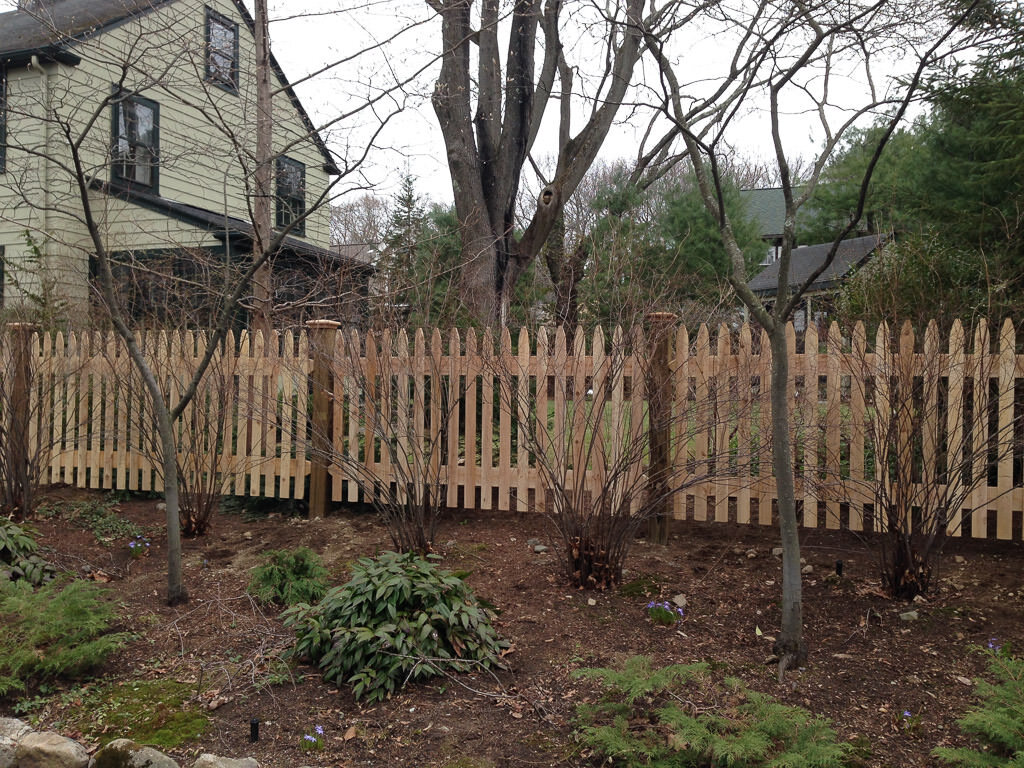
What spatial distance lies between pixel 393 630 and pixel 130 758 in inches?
40.5

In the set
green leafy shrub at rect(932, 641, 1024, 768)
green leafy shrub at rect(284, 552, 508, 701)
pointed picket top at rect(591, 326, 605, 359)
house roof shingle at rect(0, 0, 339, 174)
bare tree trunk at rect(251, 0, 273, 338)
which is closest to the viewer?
green leafy shrub at rect(932, 641, 1024, 768)

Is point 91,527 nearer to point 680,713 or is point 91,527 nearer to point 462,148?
point 680,713

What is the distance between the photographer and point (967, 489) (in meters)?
3.73

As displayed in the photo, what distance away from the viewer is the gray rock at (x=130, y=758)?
2.54 meters

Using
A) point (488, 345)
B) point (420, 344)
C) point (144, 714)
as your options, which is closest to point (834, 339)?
point (488, 345)

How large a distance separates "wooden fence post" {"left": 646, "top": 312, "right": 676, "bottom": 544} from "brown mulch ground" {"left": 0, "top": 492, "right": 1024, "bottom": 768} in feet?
0.79

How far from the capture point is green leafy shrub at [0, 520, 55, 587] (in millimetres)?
4340

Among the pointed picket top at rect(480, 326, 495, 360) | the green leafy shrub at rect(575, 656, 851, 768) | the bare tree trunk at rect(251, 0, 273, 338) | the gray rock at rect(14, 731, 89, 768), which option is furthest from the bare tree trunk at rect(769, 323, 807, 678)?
the bare tree trunk at rect(251, 0, 273, 338)

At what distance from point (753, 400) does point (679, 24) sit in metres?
2.18

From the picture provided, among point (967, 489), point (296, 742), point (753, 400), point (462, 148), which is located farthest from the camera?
point (462, 148)

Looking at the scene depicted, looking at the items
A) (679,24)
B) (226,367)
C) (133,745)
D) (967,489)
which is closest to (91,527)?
(226,367)

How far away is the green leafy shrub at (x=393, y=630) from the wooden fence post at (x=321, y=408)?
2.34 m

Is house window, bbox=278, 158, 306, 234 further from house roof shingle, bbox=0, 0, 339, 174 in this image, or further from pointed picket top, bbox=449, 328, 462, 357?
pointed picket top, bbox=449, 328, 462, 357

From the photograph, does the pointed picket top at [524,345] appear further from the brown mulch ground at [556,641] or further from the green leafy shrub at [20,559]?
the green leafy shrub at [20,559]
